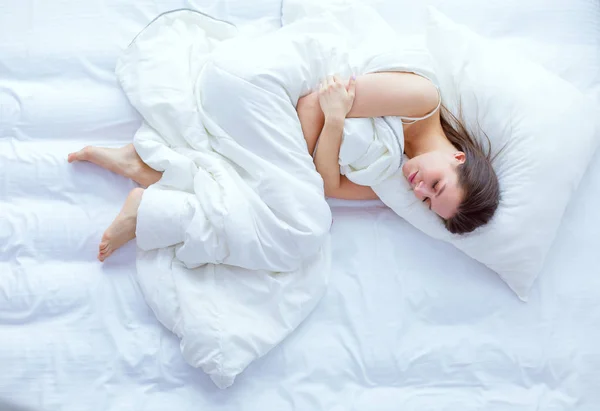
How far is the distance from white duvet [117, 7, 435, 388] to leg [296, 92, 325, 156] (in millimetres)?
24

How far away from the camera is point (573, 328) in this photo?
52.8 inches

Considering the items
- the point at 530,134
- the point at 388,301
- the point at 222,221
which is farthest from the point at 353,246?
the point at 530,134

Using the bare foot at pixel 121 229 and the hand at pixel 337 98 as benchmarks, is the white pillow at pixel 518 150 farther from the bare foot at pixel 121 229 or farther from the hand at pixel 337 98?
the bare foot at pixel 121 229

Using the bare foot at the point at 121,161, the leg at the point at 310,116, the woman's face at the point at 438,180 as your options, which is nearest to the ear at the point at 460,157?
the woman's face at the point at 438,180

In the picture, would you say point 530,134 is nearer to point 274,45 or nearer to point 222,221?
point 274,45

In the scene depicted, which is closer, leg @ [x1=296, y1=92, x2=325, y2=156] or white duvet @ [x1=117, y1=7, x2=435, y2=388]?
white duvet @ [x1=117, y1=7, x2=435, y2=388]

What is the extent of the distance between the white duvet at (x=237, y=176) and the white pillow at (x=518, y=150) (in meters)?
0.12

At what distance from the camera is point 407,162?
1.34 meters

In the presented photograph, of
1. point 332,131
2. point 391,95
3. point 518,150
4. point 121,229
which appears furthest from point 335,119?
point 121,229

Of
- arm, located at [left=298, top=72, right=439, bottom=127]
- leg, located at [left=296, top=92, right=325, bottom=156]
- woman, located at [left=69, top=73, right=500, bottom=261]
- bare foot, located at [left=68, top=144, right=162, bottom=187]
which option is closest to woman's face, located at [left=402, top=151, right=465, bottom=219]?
woman, located at [left=69, top=73, right=500, bottom=261]

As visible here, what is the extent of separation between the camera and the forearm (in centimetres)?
131

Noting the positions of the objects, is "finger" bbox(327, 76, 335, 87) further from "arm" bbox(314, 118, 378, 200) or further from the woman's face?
the woman's face

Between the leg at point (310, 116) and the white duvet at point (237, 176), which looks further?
the leg at point (310, 116)

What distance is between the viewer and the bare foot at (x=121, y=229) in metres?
1.25
